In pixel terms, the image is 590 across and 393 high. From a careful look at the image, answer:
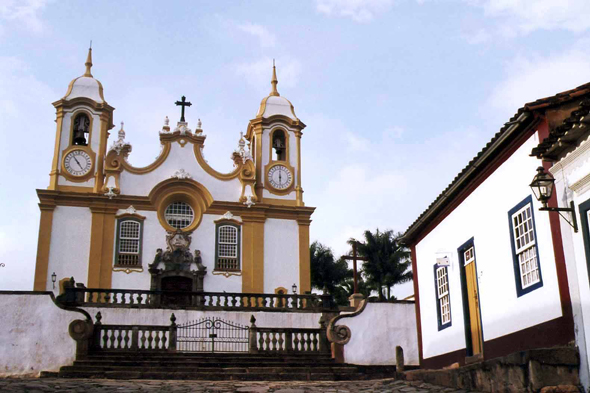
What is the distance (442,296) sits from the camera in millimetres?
14375

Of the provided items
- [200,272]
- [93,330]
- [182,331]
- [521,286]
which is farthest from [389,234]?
[521,286]

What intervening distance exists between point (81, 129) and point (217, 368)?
48.6ft

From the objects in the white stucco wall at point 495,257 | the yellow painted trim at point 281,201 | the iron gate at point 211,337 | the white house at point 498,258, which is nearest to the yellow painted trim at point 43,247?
the iron gate at point 211,337

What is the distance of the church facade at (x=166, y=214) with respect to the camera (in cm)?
2497

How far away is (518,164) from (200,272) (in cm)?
1648

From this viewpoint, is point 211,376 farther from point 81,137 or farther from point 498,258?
point 81,137

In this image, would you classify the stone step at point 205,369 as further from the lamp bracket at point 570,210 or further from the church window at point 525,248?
the lamp bracket at point 570,210

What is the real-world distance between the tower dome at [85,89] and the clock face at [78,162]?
2.26 metres

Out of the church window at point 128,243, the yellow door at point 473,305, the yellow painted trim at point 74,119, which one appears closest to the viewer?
the yellow door at point 473,305

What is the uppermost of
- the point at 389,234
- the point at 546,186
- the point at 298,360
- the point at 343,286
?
the point at 389,234

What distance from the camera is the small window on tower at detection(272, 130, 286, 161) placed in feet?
95.2

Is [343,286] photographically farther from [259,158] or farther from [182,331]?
[182,331]

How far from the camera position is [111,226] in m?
25.5

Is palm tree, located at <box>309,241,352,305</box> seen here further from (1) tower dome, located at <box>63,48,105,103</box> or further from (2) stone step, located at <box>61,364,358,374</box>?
(2) stone step, located at <box>61,364,358,374</box>
